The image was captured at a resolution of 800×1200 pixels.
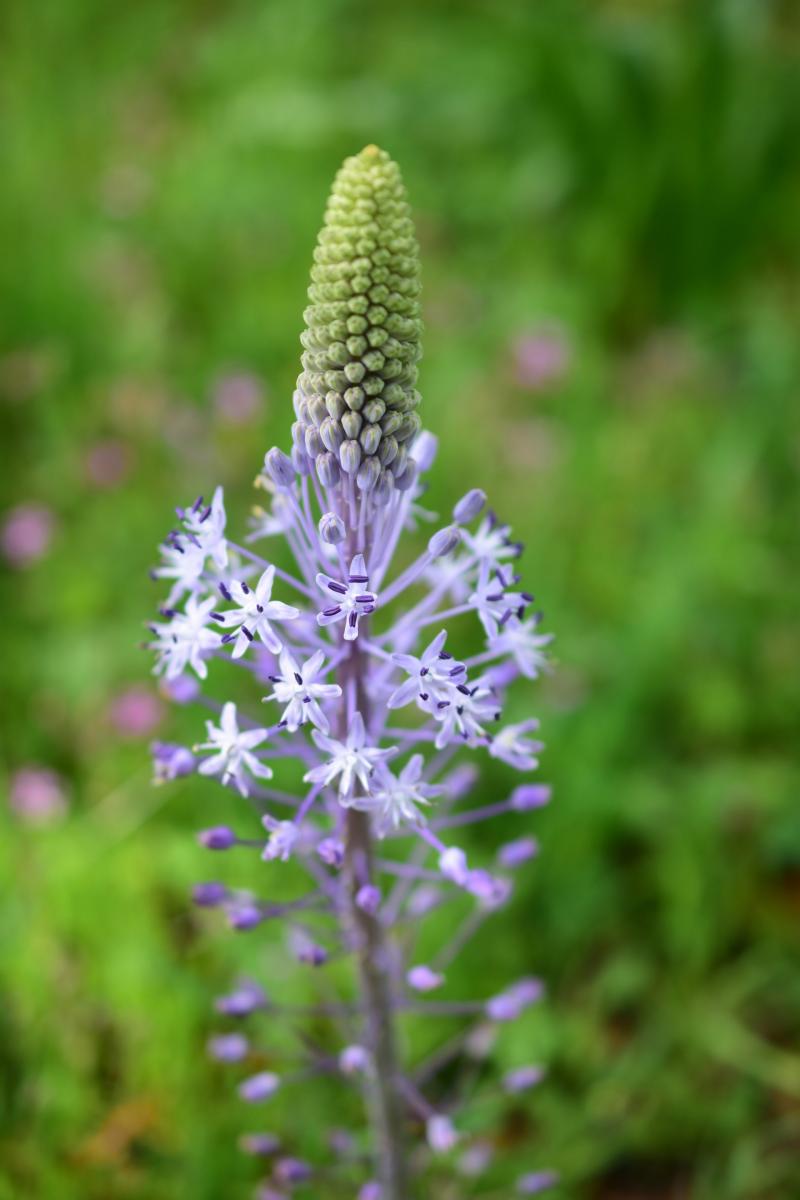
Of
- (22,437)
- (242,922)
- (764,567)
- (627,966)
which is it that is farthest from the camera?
(22,437)

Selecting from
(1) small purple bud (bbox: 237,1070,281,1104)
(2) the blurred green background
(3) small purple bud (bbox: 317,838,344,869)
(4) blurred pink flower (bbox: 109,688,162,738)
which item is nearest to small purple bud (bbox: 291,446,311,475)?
(3) small purple bud (bbox: 317,838,344,869)

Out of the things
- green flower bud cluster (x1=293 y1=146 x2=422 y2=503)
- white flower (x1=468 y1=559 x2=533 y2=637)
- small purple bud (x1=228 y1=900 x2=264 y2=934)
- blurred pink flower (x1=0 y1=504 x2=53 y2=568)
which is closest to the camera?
green flower bud cluster (x1=293 y1=146 x2=422 y2=503)

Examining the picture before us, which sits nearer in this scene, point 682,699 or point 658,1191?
point 658,1191

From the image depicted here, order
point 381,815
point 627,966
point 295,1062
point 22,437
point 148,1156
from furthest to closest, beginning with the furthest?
point 22,437 < point 627,966 < point 295,1062 < point 148,1156 < point 381,815

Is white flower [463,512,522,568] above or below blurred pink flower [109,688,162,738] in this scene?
below

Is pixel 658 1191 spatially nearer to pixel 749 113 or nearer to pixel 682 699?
pixel 682 699

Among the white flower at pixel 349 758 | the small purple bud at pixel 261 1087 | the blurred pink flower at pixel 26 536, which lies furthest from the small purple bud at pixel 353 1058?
the blurred pink flower at pixel 26 536

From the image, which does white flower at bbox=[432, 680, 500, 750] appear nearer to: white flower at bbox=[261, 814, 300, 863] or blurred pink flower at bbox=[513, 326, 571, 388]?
white flower at bbox=[261, 814, 300, 863]

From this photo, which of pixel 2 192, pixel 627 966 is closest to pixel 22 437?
pixel 2 192
